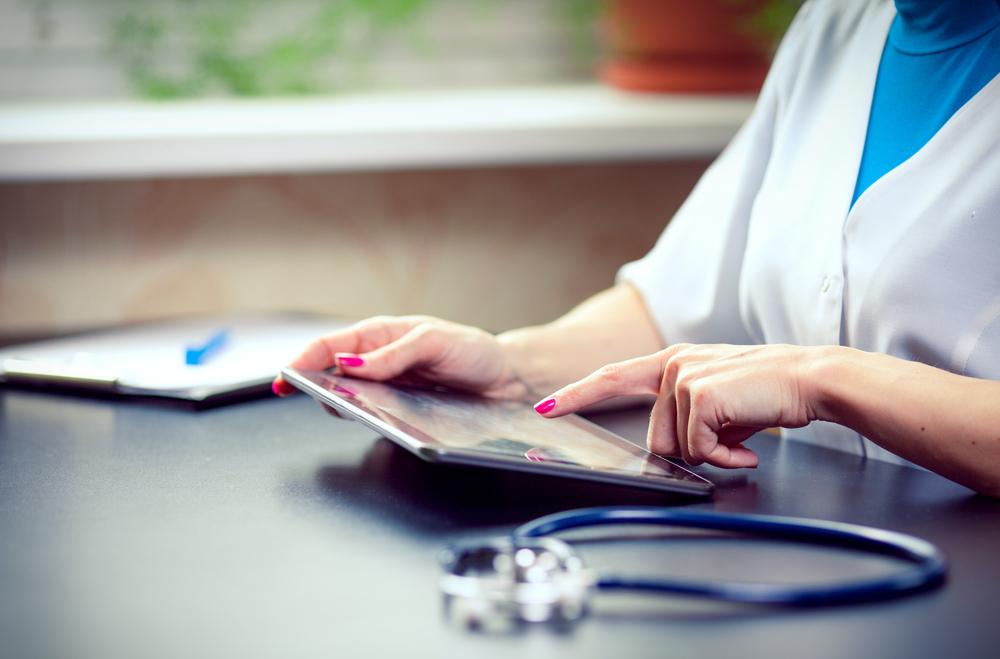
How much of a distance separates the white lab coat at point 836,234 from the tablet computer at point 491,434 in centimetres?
25

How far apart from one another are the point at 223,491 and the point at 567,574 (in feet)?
0.94

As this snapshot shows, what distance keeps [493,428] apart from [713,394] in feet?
0.49

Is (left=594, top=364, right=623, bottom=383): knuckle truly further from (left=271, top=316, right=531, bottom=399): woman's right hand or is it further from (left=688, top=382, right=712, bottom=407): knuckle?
(left=271, top=316, right=531, bottom=399): woman's right hand

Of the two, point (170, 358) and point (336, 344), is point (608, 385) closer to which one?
point (336, 344)

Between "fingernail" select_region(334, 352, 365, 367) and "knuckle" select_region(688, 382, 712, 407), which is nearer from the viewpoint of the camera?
"knuckle" select_region(688, 382, 712, 407)

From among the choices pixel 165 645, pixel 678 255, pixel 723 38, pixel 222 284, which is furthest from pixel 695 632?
pixel 723 38

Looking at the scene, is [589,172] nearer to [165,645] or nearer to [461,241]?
[461,241]

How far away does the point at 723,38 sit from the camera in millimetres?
1797

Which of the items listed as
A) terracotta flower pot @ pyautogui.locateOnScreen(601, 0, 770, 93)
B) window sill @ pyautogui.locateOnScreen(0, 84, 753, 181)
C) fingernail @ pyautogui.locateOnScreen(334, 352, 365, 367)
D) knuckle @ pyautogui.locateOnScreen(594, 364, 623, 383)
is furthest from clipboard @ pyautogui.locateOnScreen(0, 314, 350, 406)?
terracotta flower pot @ pyautogui.locateOnScreen(601, 0, 770, 93)

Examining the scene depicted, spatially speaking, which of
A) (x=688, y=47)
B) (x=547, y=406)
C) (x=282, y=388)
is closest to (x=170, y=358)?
(x=282, y=388)

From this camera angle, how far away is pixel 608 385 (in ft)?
2.78

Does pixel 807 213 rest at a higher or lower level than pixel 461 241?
lower

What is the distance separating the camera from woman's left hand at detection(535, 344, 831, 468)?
0.78 metres

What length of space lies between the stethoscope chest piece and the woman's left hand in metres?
0.23
